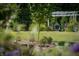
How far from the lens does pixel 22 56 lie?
947 mm

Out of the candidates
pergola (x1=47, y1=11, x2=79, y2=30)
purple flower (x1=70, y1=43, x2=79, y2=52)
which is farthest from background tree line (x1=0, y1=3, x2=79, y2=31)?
purple flower (x1=70, y1=43, x2=79, y2=52)

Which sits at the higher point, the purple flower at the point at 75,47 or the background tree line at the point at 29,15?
the background tree line at the point at 29,15

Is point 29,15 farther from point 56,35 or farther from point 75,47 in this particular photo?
point 75,47

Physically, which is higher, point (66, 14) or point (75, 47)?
point (66, 14)

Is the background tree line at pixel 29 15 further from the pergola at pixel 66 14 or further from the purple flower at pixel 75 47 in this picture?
the purple flower at pixel 75 47

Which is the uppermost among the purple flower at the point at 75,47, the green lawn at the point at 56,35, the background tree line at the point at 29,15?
the background tree line at the point at 29,15

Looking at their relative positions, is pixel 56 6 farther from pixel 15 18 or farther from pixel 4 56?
pixel 4 56

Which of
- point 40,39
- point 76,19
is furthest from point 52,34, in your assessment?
point 76,19

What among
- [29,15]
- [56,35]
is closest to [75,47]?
[56,35]

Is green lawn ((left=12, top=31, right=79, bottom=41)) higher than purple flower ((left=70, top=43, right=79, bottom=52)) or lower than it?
higher

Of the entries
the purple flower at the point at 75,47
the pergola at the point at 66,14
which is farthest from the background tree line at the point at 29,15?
the purple flower at the point at 75,47

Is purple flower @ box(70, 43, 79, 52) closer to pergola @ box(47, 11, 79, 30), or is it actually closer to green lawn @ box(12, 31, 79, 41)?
green lawn @ box(12, 31, 79, 41)

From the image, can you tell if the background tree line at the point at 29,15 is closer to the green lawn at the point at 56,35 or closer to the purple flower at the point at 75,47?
the green lawn at the point at 56,35

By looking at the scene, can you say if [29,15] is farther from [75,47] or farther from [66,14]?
[75,47]
